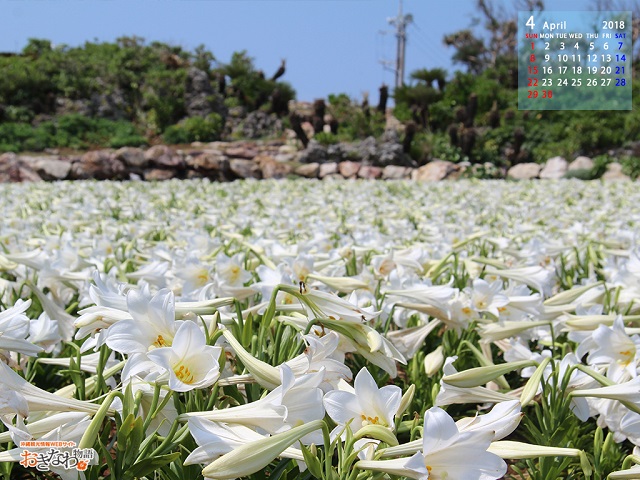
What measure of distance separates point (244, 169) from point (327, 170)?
2.26 meters

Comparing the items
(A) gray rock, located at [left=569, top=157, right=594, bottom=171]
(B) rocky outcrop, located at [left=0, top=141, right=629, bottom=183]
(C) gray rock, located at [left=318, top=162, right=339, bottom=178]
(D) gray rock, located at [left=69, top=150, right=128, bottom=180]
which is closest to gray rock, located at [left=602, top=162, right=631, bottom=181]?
(B) rocky outcrop, located at [left=0, top=141, right=629, bottom=183]

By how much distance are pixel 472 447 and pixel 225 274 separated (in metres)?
1.09

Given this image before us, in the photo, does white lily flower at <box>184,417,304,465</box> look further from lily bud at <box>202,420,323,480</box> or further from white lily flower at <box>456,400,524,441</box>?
white lily flower at <box>456,400,524,441</box>

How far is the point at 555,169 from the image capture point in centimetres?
1767

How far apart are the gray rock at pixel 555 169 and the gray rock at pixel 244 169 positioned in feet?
27.0

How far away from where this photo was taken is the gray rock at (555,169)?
17375 mm

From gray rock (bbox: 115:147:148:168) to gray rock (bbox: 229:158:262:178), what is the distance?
216cm

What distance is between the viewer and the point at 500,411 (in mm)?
956

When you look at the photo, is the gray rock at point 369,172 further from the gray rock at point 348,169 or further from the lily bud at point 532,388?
the lily bud at point 532,388

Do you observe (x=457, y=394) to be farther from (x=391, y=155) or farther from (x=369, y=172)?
(x=391, y=155)

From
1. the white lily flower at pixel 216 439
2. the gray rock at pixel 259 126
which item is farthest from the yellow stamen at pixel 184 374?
the gray rock at pixel 259 126

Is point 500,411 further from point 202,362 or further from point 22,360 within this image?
point 22,360

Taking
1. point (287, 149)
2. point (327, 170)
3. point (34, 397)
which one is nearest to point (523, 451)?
point (34, 397)

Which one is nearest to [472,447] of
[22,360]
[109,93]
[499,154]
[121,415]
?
[121,415]
